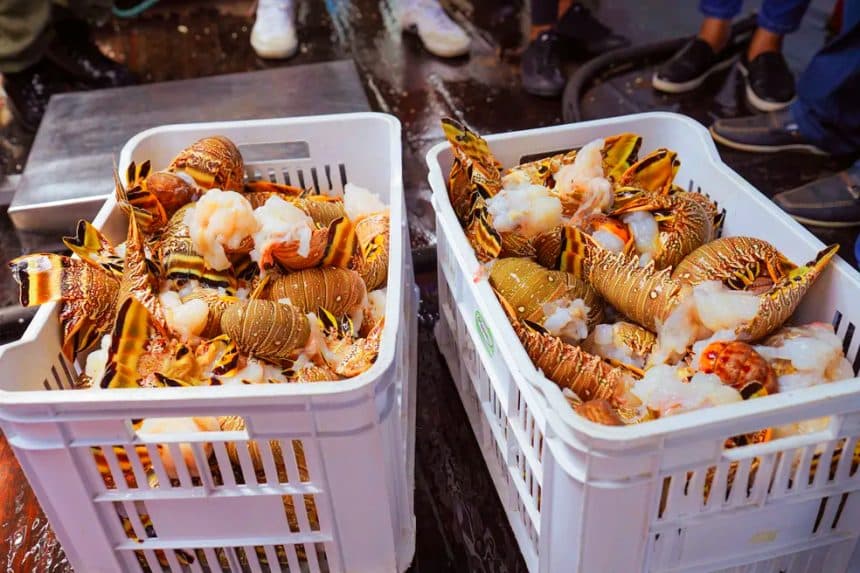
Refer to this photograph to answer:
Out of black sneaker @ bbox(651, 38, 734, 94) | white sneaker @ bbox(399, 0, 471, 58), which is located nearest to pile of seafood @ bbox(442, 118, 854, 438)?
black sneaker @ bbox(651, 38, 734, 94)

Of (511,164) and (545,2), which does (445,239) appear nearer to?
(511,164)

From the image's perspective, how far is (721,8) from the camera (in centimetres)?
234

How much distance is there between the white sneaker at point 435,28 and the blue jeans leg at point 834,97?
1104 millimetres

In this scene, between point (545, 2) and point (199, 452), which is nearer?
point (199, 452)

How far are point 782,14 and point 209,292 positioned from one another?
200cm

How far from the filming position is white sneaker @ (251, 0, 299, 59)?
2.67 meters

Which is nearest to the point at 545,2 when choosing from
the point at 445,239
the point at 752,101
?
the point at 752,101

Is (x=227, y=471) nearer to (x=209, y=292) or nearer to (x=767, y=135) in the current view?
(x=209, y=292)

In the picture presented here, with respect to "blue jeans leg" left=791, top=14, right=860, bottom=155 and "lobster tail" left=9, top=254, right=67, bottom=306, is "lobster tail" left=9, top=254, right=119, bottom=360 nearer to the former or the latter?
"lobster tail" left=9, top=254, right=67, bottom=306

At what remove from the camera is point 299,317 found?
3.19 ft

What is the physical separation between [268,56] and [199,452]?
7.11 ft

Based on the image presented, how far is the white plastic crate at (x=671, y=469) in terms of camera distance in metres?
0.72

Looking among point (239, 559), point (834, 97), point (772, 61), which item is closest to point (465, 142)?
point (239, 559)

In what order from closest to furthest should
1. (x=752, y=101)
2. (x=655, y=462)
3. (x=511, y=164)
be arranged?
(x=655, y=462), (x=511, y=164), (x=752, y=101)
